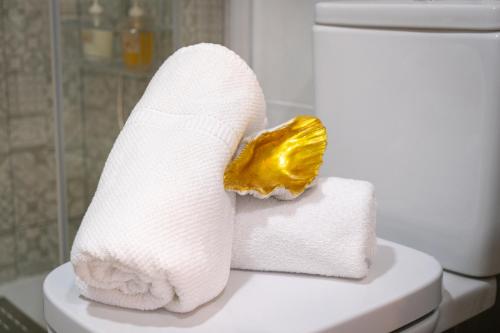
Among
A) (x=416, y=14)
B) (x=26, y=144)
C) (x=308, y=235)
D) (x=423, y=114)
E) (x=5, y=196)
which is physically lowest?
(x=5, y=196)

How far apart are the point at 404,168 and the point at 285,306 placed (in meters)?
0.41

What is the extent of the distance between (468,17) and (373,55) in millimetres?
176

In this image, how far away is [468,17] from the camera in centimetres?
95

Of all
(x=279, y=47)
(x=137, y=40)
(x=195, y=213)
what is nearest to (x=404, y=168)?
(x=195, y=213)

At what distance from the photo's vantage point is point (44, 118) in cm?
161

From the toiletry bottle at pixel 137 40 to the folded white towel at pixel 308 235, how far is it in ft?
2.88

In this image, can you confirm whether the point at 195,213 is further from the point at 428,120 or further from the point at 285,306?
the point at 428,120

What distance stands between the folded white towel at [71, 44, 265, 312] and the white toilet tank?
31cm

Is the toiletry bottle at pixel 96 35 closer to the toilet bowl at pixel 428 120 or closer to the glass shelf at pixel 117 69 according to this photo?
the glass shelf at pixel 117 69

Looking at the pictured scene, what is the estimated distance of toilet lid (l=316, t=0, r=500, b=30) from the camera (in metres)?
0.94

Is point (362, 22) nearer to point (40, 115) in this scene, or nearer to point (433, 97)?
point (433, 97)

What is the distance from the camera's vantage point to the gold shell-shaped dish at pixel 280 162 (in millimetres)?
804

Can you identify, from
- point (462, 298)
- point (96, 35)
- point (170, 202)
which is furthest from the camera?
point (96, 35)

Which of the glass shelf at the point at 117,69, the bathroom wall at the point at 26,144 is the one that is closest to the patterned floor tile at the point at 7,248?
the bathroom wall at the point at 26,144
